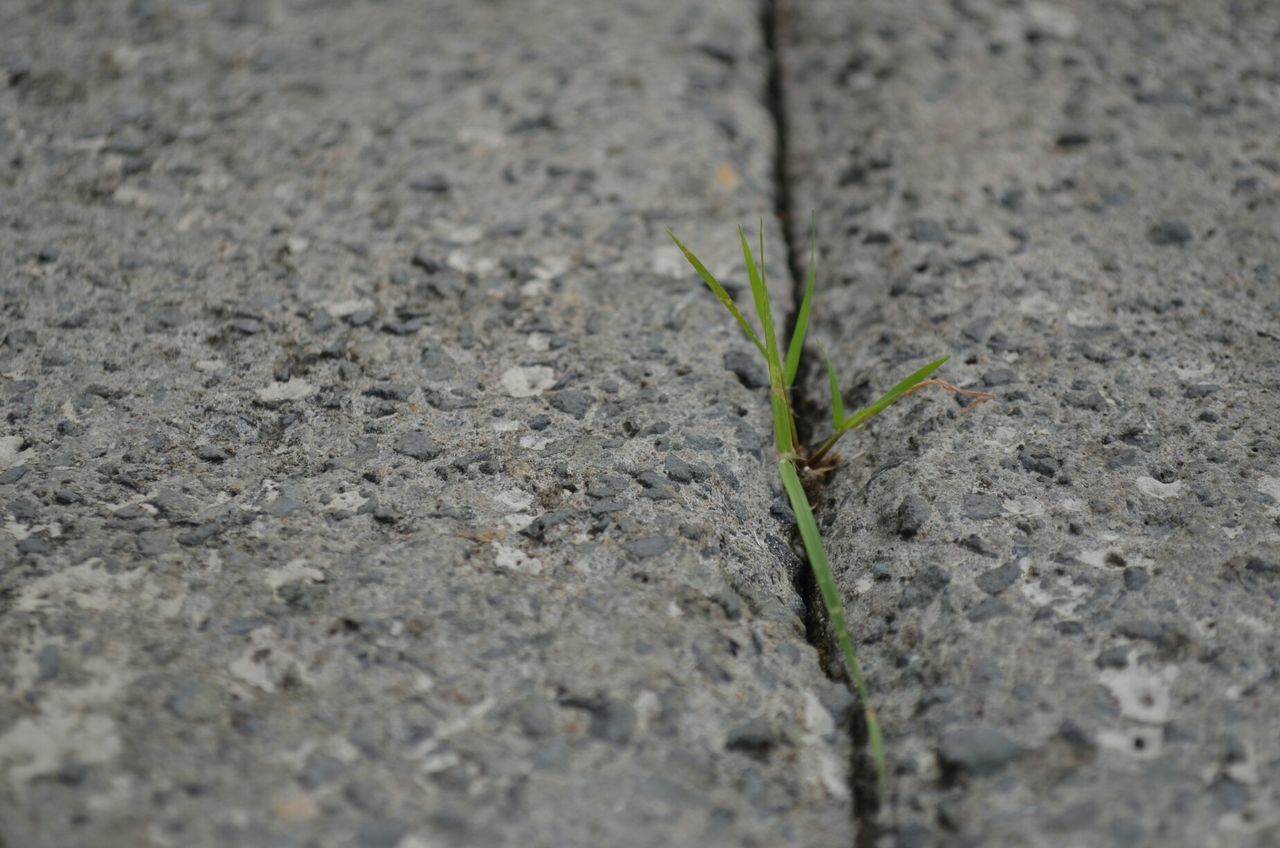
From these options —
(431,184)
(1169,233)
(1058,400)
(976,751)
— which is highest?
(431,184)

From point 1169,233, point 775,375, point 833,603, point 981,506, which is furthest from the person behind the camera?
point 1169,233

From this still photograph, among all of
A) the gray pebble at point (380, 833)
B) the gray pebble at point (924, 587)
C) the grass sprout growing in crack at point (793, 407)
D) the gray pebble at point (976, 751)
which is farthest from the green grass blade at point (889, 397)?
the gray pebble at point (380, 833)

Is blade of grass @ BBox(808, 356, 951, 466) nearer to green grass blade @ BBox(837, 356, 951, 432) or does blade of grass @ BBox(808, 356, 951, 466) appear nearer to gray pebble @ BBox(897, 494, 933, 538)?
green grass blade @ BBox(837, 356, 951, 432)

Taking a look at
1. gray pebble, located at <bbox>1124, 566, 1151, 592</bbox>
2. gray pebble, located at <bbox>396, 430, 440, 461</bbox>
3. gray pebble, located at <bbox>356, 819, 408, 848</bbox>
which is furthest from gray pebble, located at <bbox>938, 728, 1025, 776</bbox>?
gray pebble, located at <bbox>396, 430, 440, 461</bbox>

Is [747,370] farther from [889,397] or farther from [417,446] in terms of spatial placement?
[417,446]

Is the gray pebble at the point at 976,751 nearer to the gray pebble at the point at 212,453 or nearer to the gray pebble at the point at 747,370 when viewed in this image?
the gray pebble at the point at 747,370

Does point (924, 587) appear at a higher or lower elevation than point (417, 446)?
lower

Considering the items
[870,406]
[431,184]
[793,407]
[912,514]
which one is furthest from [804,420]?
[431,184]
